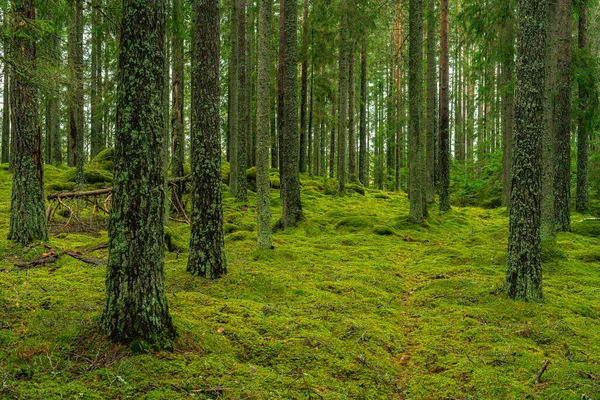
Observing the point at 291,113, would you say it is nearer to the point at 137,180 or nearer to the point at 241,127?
the point at 241,127

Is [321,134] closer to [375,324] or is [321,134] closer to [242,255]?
[242,255]

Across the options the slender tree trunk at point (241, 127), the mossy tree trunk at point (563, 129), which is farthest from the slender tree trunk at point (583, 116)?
the slender tree trunk at point (241, 127)

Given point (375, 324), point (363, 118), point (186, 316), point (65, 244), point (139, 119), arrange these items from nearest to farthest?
point (139, 119)
point (186, 316)
point (375, 324)
point (65, 244)
point (363, 118)

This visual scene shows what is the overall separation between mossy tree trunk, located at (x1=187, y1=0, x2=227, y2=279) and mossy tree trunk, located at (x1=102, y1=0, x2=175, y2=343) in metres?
2.57

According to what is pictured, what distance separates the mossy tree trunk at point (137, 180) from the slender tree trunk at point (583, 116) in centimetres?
1313

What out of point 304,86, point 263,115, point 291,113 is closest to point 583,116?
point 291,113

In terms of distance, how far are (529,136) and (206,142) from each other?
459 cm

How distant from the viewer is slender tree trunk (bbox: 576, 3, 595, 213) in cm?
1275

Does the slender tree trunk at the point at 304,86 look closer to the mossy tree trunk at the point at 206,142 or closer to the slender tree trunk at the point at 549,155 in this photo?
A: the slender tree trunk at the point at 549,155

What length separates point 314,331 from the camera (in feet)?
16.5

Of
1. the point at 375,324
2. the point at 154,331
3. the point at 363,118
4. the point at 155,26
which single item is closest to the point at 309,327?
the point at 375,324

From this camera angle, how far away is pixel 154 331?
3.96 m

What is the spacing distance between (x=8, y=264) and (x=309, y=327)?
4928mm

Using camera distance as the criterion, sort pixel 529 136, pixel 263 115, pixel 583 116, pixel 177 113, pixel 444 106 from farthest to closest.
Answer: pixel 444 106
pixel 583 116
pixel 177 113
pixel 263 115
pixel 529 136
